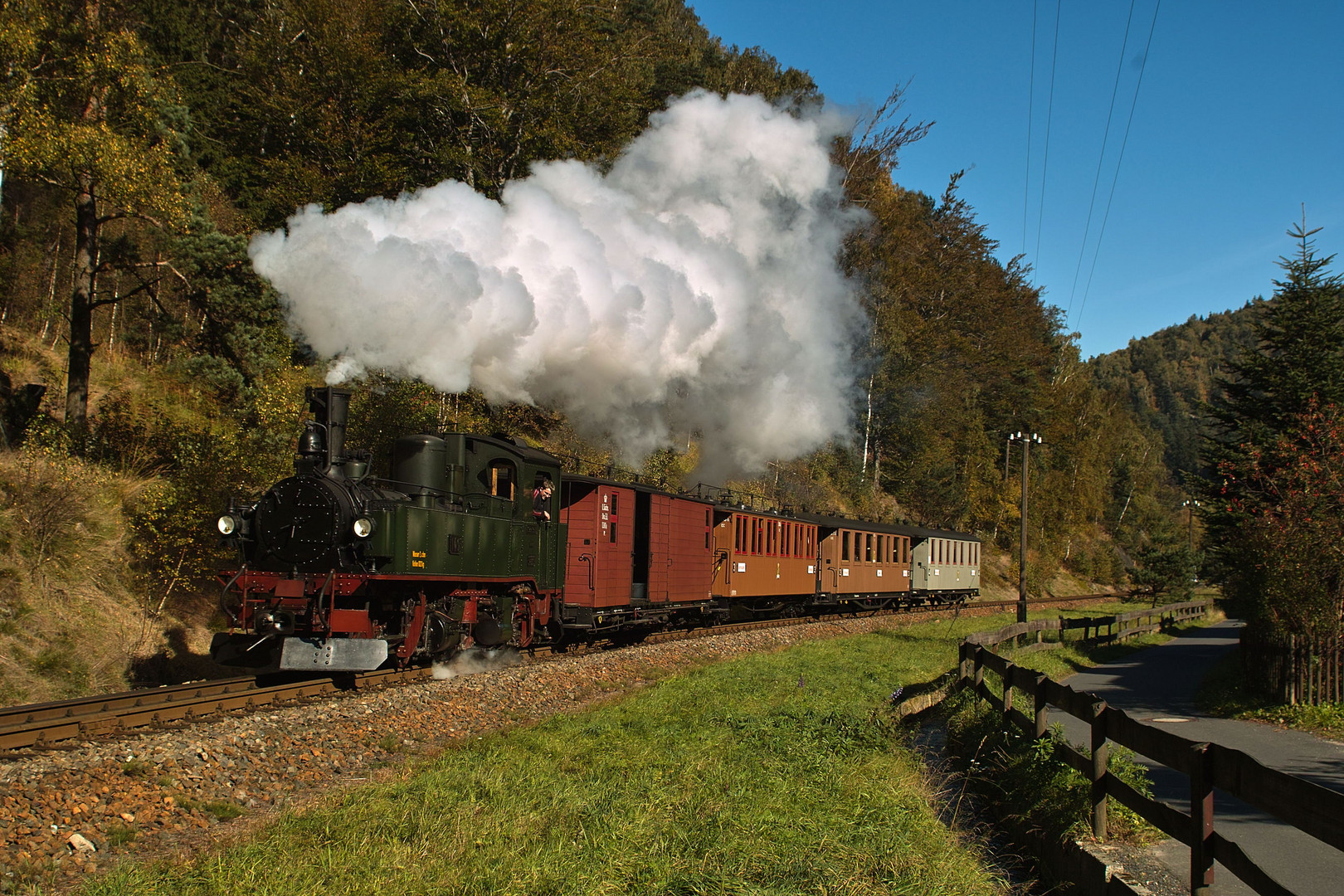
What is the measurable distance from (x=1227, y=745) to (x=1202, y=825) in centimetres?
607

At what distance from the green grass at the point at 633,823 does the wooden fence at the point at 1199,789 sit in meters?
1.08

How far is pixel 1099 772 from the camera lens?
242 inches

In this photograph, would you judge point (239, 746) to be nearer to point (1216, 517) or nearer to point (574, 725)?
point (574, 725)

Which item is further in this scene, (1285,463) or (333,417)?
(1285,463)

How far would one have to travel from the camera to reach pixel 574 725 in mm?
9859

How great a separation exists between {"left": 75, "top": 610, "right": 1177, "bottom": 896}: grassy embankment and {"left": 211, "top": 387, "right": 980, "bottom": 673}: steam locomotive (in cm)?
298

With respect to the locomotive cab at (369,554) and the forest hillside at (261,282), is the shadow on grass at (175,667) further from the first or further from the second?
the locomotive cab at (369,554)

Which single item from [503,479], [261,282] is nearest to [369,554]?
[503,479]

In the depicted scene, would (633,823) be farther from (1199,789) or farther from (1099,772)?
(1199,789)

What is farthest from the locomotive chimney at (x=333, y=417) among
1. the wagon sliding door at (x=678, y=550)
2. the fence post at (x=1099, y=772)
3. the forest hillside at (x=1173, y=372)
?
the forest hillside at (x=1173, y=372)

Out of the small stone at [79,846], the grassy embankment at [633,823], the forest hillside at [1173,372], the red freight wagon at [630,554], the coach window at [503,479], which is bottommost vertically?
the small stone at [79,846]

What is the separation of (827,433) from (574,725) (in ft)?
98.9

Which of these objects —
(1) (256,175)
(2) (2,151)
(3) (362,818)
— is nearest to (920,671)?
(3) (362,818)

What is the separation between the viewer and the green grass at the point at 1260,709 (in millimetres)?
10633
